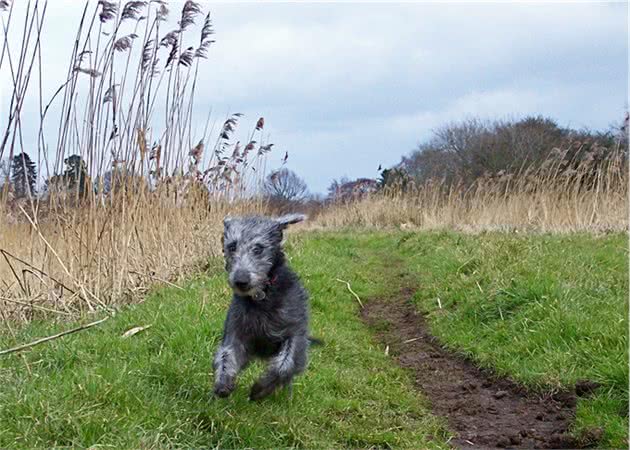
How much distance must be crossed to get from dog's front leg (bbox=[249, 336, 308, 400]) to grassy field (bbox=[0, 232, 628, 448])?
197 mm

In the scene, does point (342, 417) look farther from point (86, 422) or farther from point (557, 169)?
point (557, 169)

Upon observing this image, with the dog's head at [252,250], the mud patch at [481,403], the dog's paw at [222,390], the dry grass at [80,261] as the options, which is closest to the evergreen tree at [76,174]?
the dry grass at [80,261]

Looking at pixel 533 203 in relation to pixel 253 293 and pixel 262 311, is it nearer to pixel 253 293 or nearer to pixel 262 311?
pixel 262 311

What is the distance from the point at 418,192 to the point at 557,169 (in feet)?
21.8

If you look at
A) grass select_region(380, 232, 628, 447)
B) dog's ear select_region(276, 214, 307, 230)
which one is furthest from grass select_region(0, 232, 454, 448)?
dog's ear select_region(276, 214, 307, 230)

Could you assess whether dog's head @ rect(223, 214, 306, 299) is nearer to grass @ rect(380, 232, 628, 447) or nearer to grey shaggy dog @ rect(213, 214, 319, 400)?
grey shaggy dog @ rect(213, 214, 319, 400)

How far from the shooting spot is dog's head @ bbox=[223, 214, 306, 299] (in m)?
4.74

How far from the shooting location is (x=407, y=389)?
20.4 feet

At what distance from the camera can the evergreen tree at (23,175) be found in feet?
23.7

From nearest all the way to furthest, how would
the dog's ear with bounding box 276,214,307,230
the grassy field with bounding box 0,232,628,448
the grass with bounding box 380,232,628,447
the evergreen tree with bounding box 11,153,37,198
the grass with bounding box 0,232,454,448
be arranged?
the grass with bounding box 0,232,454,448 → the grassy field with bounding box 0,232,628,448 → the dog's ear with bounding box 276,214,307,230 → the grass with bounding box 380,232,628,447 → the evergreen tree with bounding box 11,153,37,198

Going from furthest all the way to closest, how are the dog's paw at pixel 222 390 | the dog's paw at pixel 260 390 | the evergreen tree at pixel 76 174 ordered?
the evergreen tree at pixel 76 174, the dog's paw at pixel 260 390, the dog's paw at pixel 222 390

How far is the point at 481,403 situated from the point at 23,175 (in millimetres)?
4948

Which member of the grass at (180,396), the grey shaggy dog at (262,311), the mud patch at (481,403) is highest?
the grey shaggy dog at (262,311)

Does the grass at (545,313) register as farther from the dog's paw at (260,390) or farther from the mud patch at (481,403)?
the dog's paw at (260,390)
